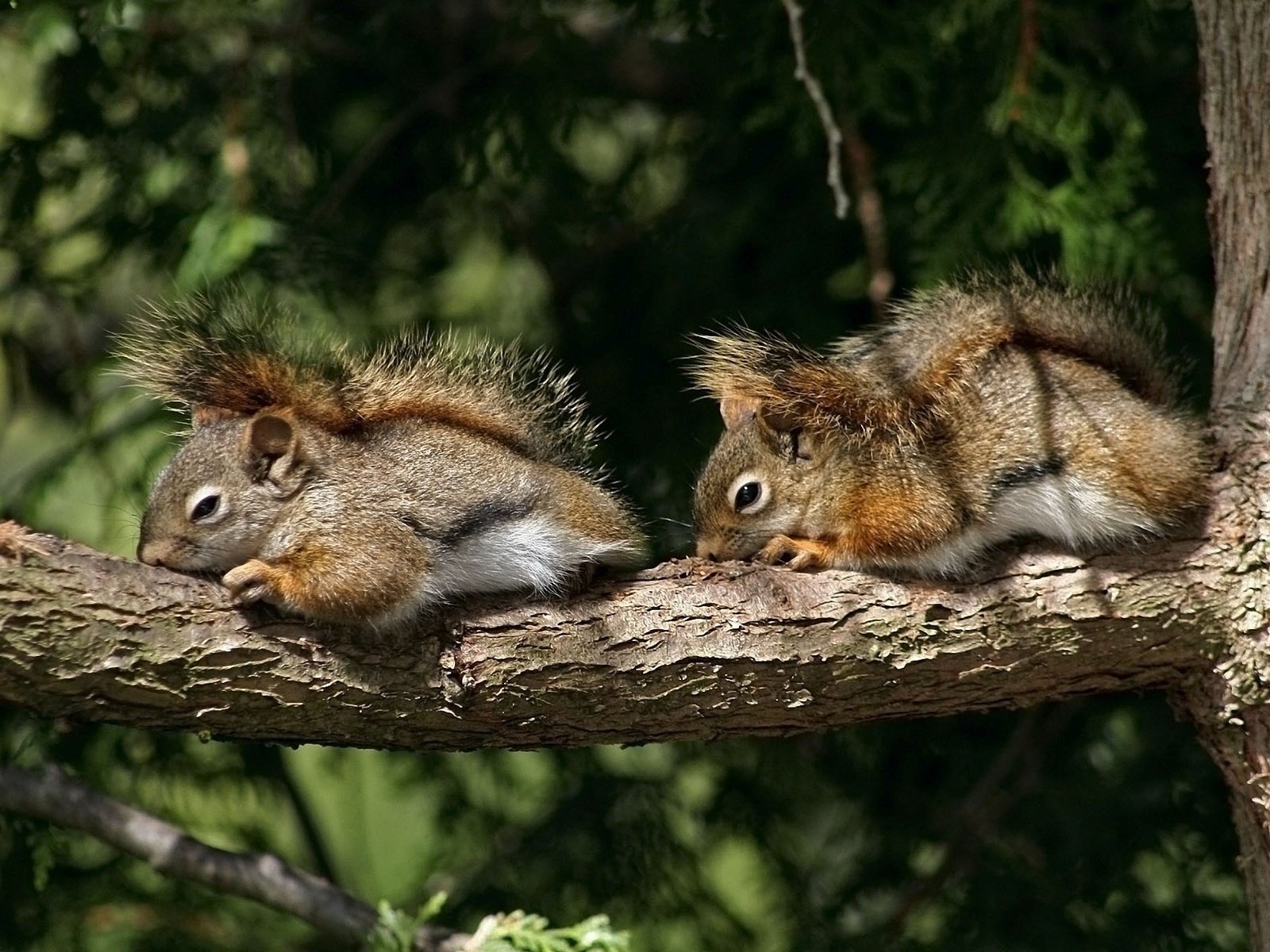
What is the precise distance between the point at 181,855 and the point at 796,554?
51.2 inches

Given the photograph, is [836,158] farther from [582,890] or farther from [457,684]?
[582,890]

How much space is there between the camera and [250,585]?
2.50 m

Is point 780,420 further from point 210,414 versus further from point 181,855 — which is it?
point 181,855

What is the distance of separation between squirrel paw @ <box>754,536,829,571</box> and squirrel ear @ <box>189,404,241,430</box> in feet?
3.24

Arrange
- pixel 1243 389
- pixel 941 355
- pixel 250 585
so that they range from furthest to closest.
→ pixel 941 355 < pixel 1243 389 < pixel 250 585

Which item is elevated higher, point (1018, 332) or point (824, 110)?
point (824, 110)

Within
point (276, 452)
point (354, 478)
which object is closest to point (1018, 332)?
point (354, 478)

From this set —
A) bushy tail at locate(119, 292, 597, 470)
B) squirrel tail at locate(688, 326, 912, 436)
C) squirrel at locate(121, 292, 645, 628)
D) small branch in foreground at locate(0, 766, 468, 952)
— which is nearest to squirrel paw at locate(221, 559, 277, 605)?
squirrel at locate(121, 292, 645, 628)

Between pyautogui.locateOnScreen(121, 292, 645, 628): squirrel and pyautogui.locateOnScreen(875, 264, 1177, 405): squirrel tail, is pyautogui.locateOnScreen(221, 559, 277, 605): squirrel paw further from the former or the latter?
pyautogui.locateOnScreen(875, 264, 1177, 405): squirrel tail

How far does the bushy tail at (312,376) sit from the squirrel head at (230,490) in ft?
0.33

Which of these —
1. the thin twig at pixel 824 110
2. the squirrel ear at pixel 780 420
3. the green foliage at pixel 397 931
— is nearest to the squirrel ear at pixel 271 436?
the green foliage at pixel 397 931

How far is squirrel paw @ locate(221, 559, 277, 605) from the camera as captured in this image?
248 centimetres

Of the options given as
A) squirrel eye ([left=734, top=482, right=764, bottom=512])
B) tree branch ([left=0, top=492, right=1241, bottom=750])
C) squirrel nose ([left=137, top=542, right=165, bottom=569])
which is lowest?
tree branch ([left=0, top=492, right=1241, bottom=750])

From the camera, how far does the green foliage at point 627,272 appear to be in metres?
3.47
